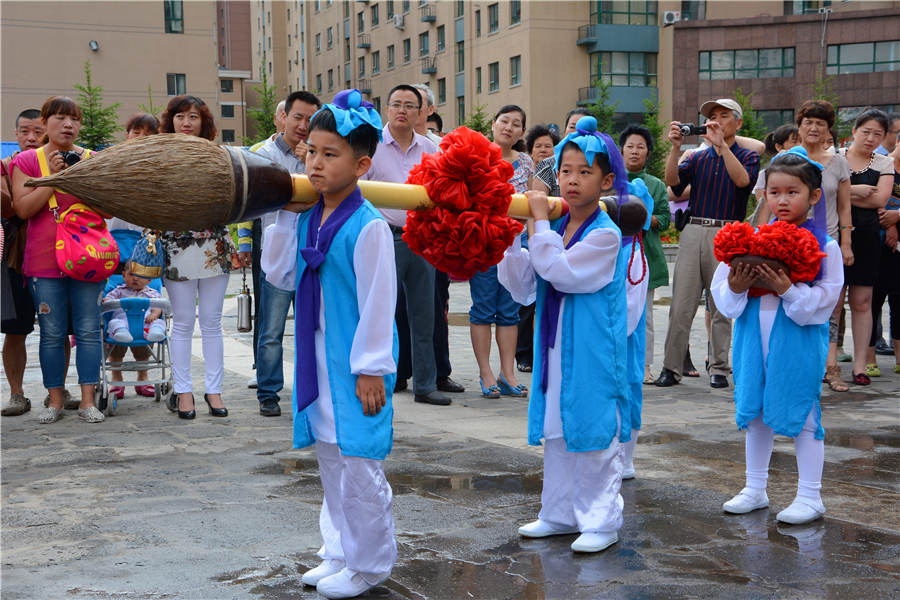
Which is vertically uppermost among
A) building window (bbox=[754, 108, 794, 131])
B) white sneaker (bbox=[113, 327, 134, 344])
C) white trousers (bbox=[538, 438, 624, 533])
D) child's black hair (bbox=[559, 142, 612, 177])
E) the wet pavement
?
building window (bbox=[754, 108, 794, 131])

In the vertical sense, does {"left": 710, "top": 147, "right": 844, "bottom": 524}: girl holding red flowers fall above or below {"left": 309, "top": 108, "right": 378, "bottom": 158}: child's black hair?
below

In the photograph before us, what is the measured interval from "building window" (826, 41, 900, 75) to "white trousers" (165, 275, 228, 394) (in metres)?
44.7

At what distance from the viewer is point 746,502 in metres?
4.50

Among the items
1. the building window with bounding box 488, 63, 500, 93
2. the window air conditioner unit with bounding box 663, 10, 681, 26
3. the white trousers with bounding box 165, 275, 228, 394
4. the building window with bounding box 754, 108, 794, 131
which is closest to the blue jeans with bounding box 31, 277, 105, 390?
the white trousers with bounding box 165, 275, 228, 394

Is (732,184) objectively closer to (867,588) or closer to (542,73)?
(867,588)

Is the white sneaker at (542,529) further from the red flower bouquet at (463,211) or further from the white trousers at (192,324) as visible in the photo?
the white trousers at (192,324)

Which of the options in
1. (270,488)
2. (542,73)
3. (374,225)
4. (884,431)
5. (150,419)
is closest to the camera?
(374,225)

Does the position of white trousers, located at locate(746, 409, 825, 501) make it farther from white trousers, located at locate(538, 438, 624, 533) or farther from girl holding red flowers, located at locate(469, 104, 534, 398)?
girl holding red flowers, located at locate(469, 104, 534, 398)

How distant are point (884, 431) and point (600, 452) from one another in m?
3.10

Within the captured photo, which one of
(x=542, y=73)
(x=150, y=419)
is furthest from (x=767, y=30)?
(x=150, y=419)

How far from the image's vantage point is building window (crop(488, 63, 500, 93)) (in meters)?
47.4

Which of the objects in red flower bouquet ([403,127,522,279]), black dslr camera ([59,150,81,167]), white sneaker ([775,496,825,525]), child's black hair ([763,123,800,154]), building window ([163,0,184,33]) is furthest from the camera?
building window ([163,0,184,33])

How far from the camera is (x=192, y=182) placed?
10.5ft

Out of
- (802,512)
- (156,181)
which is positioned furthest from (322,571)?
(802,512)
